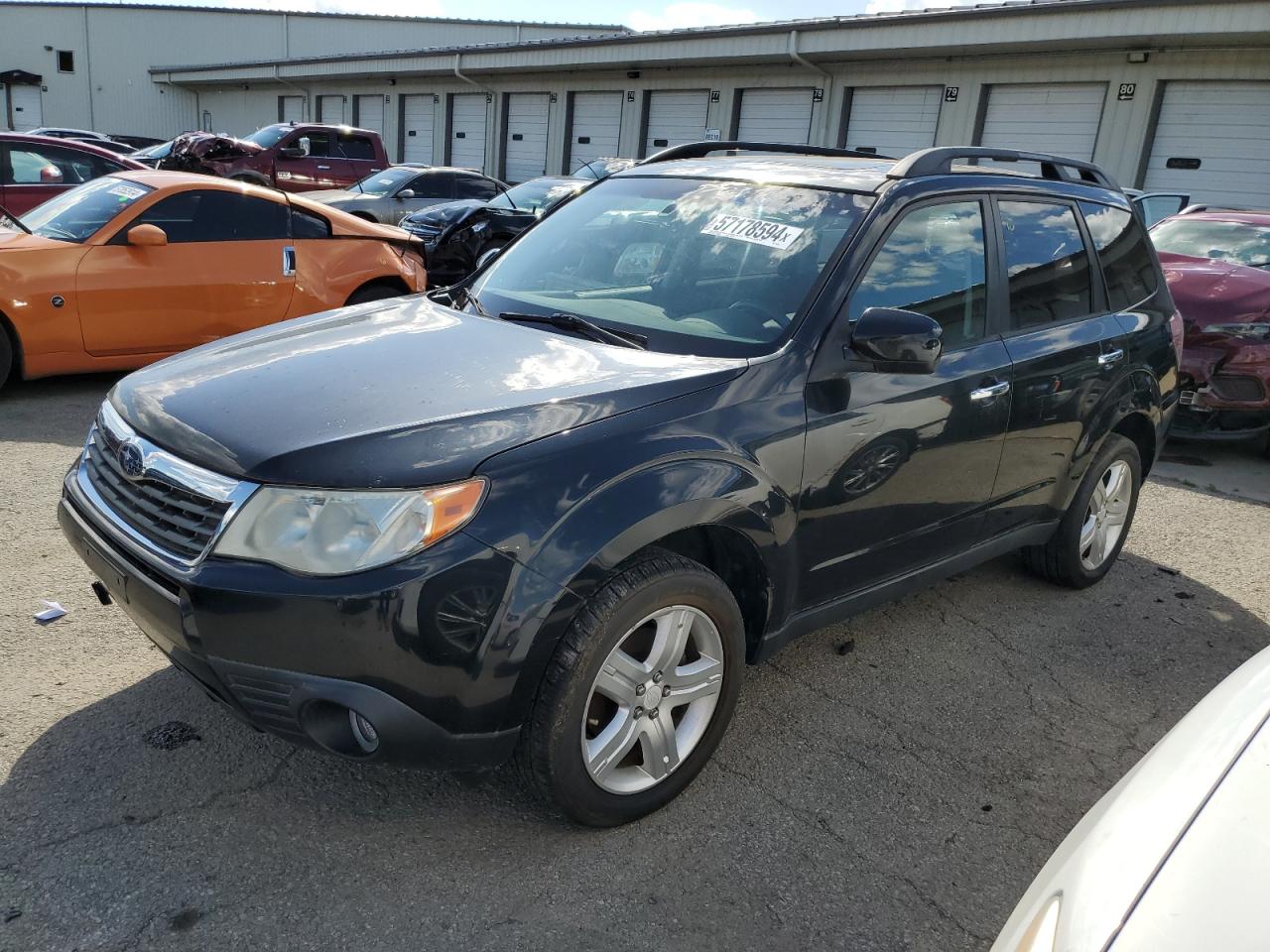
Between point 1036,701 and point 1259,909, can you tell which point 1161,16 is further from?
point 1259,909

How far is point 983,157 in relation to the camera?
374 centimetres

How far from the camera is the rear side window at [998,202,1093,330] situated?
3.67 m

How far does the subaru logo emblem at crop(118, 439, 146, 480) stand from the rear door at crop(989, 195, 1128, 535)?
2787 mm

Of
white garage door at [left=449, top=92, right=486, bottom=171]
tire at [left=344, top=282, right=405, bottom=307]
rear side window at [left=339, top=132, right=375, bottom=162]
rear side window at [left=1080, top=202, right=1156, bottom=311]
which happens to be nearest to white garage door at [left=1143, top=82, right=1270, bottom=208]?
rear side window at [left=1080, top=202, right=1156, bottom=311]

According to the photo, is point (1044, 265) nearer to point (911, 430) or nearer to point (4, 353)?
point (911, 430)

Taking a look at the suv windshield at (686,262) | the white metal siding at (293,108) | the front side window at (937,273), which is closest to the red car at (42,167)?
the suv windshield at (686,262)

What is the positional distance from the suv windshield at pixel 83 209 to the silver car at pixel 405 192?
5.82 metres

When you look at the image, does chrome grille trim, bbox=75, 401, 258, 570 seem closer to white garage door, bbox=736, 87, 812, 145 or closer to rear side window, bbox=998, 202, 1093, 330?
rear side window, bbox=998, 202, 1093, 330

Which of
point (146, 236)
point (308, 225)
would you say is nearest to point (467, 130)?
point (308, 225)

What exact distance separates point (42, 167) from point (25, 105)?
4305cm

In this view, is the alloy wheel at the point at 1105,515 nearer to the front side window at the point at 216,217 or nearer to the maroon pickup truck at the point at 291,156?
the front side window at the point at 216,217

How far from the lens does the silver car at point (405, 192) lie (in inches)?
512

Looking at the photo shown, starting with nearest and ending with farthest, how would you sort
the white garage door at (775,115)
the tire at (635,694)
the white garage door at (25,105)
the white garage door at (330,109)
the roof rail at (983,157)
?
the tire at (635,694) → the roof rail at (983,157) → the white garage door at (775,115) → the white garage door at (330,109) → the white garage door at (25,105)

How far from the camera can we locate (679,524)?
2.51 m
